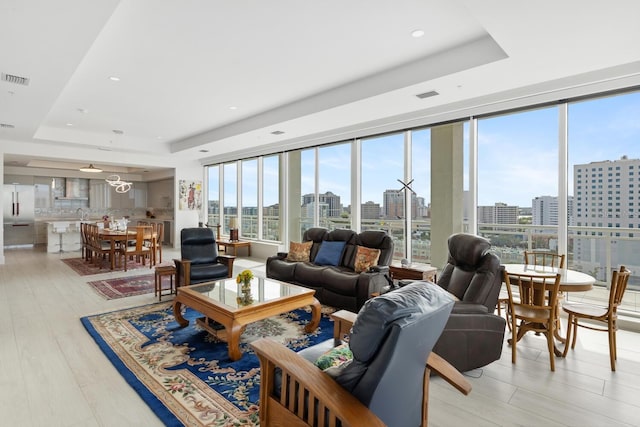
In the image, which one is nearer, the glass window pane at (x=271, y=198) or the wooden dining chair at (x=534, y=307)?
the wooden dining chair at (x=534, y=307)

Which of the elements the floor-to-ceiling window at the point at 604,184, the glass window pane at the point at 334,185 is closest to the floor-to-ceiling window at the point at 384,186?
the glass window pane at the point at 334,185

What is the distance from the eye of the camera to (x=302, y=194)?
8.08 m

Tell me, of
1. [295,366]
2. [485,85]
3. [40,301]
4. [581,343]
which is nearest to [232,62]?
[485,85]

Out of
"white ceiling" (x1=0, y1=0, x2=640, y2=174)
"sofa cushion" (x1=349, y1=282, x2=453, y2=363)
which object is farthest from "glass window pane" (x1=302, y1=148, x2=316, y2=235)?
"sofa cushion" (x1=349, y1=282, x2=453, y2=363)

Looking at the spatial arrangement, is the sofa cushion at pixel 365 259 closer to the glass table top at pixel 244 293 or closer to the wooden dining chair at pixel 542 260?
the glass table top at pixel 244 293

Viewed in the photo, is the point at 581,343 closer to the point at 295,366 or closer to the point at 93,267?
the point at 295,366

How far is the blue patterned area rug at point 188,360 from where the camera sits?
2.24 metres

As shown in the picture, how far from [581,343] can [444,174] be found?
3.03 m

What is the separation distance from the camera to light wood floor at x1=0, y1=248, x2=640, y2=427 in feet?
7.20

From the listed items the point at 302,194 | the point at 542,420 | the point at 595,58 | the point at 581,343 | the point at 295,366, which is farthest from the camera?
the point at 302,194

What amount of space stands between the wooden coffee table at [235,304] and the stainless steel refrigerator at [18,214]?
1002 centimetres

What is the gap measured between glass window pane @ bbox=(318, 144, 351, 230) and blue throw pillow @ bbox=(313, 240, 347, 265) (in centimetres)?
169

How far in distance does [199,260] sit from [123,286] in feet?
4.99

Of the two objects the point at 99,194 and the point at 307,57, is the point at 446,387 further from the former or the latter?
the point at 99,194
